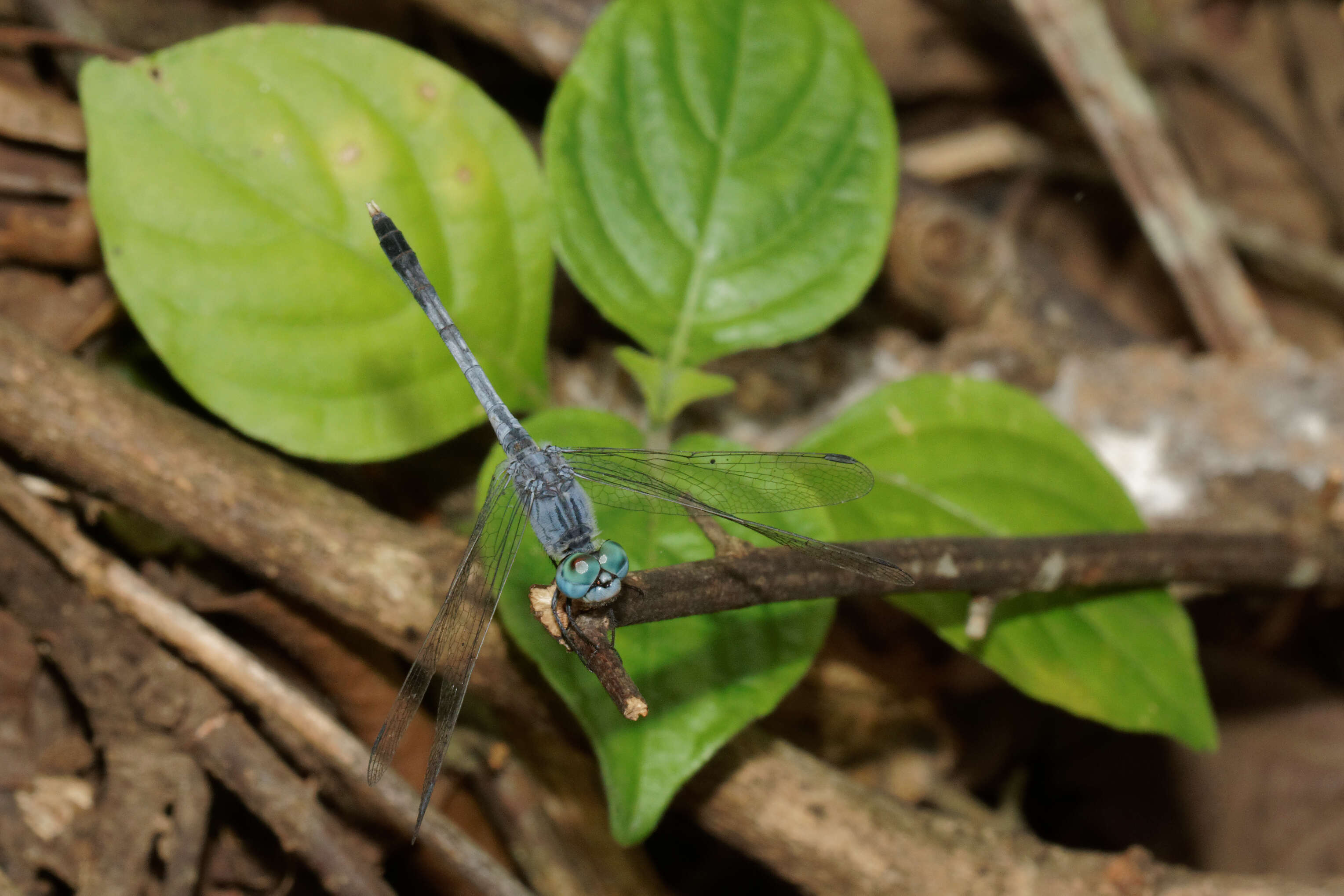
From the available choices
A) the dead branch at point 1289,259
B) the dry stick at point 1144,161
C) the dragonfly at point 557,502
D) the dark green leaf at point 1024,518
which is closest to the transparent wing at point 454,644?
the dragonfly at point 557,502

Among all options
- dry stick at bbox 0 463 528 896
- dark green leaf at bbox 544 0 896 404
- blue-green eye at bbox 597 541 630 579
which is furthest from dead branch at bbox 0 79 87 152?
blue-green eye at bbox 597 541 630 579

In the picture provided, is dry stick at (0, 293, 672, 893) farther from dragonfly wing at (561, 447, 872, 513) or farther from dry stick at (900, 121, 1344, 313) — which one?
dry stick at (900, 121, 1344, 313)

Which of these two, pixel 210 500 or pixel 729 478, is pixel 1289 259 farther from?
pixel 210 500

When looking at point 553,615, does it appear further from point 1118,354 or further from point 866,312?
point 1118,354

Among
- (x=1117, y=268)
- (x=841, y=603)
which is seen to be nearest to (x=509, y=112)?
(x=841, y=603)

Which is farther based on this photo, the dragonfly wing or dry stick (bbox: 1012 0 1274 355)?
dry stick (bbox: 1012 0 1274 355)
